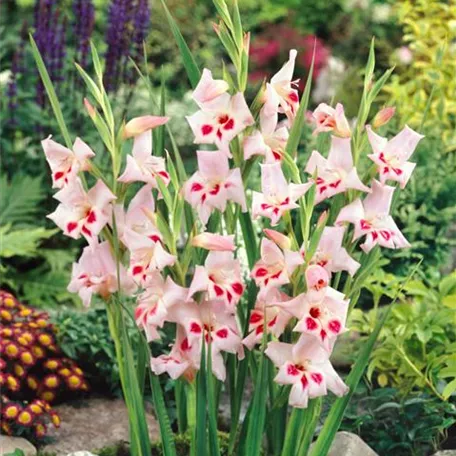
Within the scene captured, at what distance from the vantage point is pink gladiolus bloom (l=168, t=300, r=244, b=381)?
251cm

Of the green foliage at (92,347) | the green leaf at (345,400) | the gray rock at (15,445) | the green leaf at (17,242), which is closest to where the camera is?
the green leaf at (345,400)

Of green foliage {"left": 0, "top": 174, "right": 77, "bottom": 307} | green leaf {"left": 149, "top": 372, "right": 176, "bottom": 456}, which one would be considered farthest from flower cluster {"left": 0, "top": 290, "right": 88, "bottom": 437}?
green leaf {"left": 149, "top": 372, "right": 176, "bottom": 456}

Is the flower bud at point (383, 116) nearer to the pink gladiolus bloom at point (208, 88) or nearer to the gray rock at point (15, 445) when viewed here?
the pink gladiolus bloom at point (208, 88)

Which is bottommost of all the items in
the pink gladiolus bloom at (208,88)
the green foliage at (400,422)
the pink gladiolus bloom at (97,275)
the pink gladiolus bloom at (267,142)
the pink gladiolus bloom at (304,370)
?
the green foliage at (400,422)

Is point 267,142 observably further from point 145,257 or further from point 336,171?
point 145,257

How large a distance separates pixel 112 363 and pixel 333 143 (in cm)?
188

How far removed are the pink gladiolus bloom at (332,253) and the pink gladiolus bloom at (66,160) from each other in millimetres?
560

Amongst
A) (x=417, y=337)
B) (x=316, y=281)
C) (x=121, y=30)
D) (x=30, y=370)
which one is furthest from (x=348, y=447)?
(x=121, y=30)

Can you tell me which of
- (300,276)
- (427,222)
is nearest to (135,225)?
(300,276)

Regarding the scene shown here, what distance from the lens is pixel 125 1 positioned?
18.1 feet

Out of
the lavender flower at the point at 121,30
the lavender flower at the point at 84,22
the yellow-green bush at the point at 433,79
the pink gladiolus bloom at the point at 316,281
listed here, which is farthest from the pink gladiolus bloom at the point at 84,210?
the yellow-green bush at the point at 433,79

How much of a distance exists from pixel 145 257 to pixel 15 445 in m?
1.34

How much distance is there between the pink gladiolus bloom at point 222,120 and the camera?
246 centimetres

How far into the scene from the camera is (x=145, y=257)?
2.48 meters
